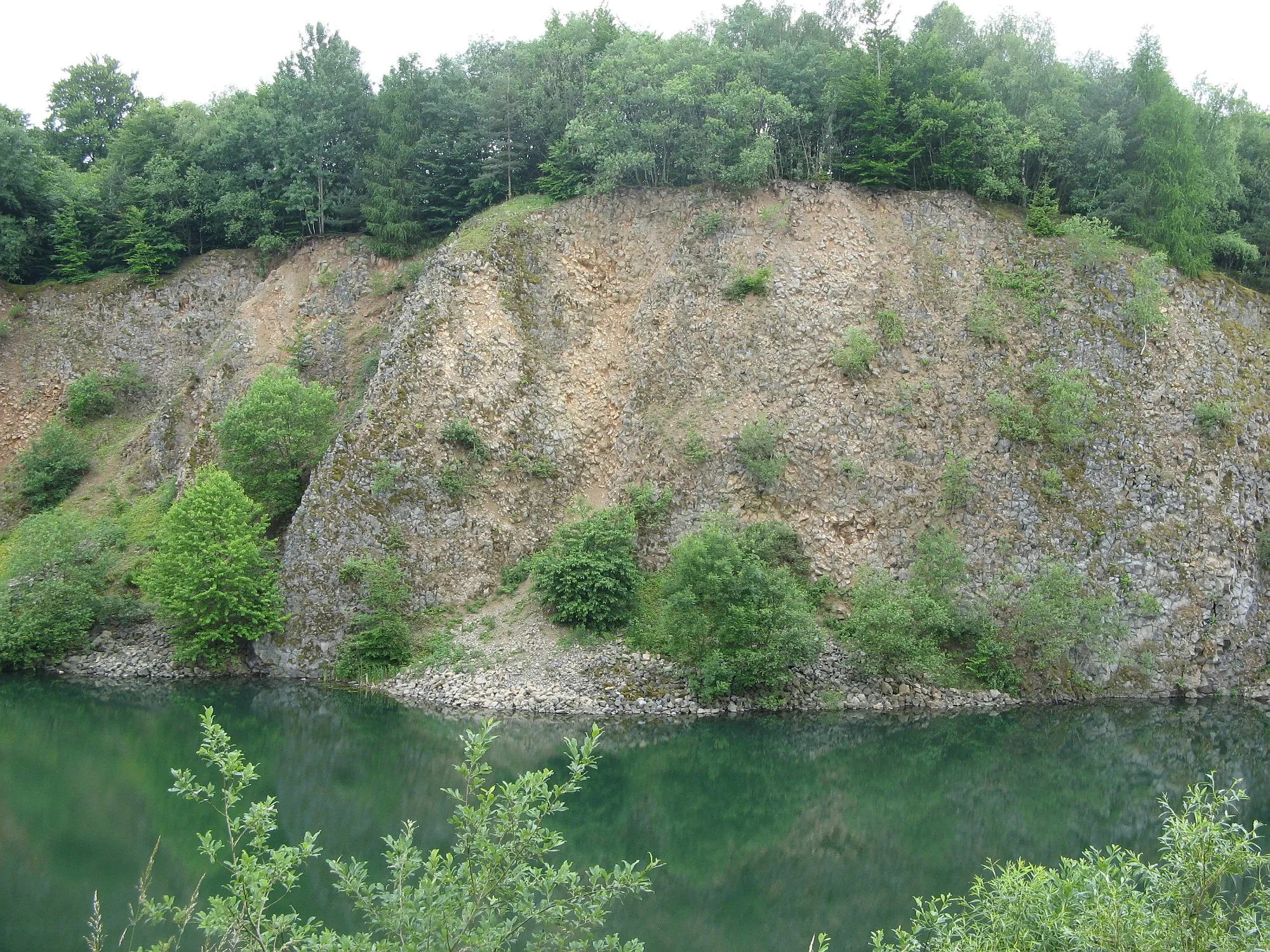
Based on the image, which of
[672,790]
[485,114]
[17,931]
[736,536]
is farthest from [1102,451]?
[17,931]

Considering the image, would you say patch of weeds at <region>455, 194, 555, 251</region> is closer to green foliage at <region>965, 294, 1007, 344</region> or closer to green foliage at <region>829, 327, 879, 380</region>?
green foliage at <region>829, 327, 879, 380</region>

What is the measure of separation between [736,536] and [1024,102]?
29.3 meters

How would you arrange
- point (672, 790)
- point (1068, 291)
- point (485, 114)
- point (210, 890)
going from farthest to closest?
point (485, 114) < point (1068, 291) < point (672, 790) < point (210, 890)

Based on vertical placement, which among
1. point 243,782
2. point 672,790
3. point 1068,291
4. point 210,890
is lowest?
point 672,790

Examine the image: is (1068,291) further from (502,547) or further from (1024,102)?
(502,547)

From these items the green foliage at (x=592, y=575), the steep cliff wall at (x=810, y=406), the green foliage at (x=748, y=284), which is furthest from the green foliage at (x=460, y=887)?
the green foliage at (x=748, y=284)

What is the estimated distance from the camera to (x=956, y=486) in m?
37.6

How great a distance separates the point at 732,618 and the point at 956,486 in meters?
12.1

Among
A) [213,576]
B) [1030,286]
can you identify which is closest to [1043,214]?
[1030,286]

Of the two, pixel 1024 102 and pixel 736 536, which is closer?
pixel 736 536

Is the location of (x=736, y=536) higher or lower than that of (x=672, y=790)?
higher

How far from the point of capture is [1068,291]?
4188 cm

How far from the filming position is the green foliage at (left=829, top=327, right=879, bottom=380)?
131 ft

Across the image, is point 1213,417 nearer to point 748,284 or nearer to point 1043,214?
point 1043,214
